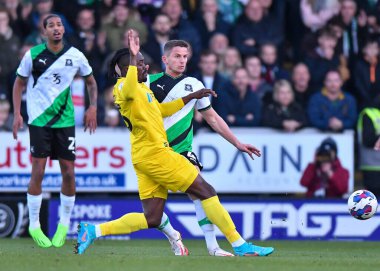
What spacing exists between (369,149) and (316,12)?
3046mm

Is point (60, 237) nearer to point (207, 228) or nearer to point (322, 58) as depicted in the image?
point (207, 228)

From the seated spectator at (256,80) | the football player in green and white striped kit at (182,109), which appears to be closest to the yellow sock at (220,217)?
the football player in green and white striped kit at (182,109)

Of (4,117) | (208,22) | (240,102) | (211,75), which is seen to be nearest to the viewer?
(4,117)

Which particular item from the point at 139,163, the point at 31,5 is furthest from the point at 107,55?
the point at 139,163

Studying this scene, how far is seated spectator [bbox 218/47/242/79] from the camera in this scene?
16469mm

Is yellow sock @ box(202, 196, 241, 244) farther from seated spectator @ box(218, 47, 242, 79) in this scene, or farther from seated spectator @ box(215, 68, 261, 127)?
seated spectator @ box(218, 47, 242, 79)

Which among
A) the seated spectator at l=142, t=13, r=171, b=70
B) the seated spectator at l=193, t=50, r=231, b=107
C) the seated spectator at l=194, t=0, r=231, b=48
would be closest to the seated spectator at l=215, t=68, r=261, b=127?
the seated spectator at l=193, t=50, r=231, b=107

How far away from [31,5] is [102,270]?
28.9 ft

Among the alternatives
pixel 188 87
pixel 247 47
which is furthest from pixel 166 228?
pixel 247 47

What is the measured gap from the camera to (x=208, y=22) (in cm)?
1719

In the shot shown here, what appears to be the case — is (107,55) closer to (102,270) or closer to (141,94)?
(141,94)

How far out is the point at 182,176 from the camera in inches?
408

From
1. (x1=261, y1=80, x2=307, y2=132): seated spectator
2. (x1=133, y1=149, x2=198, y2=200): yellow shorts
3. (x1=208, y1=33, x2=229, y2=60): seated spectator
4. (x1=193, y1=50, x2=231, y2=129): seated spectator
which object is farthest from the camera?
(x1=208, y1=33, x2=229, y2=60): seated spectator

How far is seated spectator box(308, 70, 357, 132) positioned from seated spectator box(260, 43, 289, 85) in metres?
0.88
